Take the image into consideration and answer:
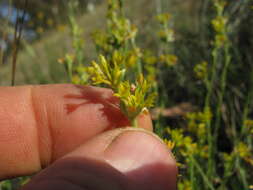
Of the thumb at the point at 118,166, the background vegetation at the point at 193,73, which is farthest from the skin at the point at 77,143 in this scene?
the background vegetation at the point at 193,73

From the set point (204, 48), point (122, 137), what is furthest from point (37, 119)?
point (204, 48)

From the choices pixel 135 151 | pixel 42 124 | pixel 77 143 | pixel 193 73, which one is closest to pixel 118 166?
pixel 135 151

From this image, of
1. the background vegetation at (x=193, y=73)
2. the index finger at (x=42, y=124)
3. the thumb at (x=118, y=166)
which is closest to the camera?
the thumb at (x=118, y=166)

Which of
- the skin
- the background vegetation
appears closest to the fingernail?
the skin

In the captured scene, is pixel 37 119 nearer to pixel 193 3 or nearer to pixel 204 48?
pixel 204 48

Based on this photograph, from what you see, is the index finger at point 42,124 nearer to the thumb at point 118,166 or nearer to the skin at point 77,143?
the skin at point 77,143

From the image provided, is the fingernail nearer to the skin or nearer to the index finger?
the skin

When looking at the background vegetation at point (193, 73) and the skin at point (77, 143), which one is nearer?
the skin at point (77, 143)
